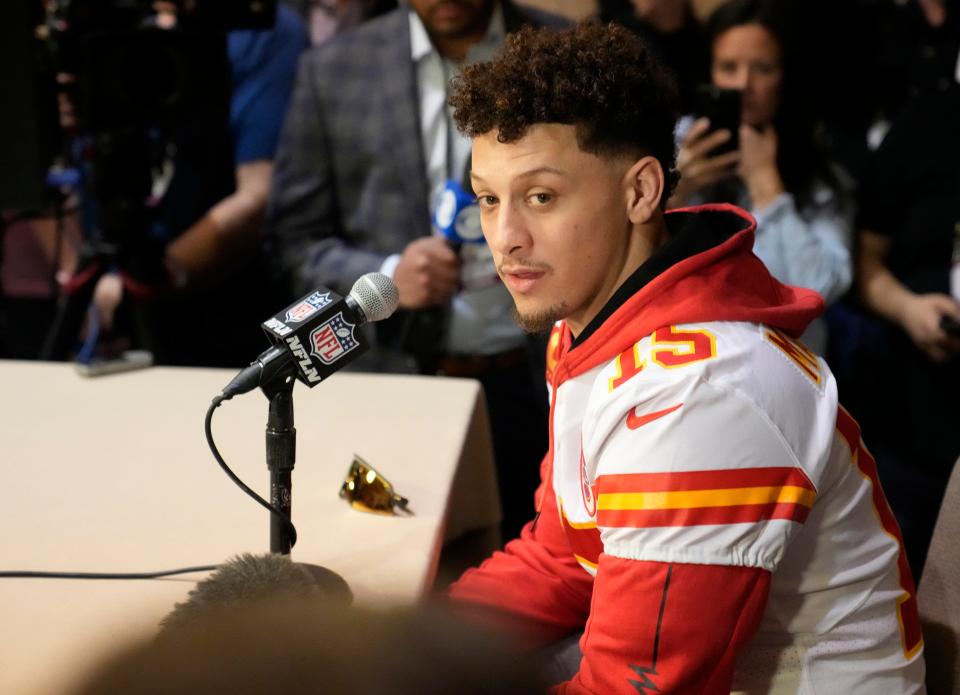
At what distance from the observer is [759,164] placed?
7.73 feet

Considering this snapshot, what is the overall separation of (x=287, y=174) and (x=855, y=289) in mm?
1396

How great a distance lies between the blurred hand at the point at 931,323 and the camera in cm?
231

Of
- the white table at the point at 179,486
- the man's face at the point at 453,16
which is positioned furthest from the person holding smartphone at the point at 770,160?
the white table at the point at 179,486

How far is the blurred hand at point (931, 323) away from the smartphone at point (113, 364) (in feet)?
5.47

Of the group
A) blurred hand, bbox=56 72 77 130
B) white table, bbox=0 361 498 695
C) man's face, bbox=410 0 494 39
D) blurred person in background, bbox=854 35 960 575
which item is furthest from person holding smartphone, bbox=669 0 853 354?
blurred hand, bbox=56 72 77 130

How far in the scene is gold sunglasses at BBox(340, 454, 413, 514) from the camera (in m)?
1.28

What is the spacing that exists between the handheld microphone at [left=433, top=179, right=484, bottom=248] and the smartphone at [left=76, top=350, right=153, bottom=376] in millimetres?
611

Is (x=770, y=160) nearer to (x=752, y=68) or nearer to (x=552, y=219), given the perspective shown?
(x=752, y=68)

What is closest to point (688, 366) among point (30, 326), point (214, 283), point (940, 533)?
point (940, 533)

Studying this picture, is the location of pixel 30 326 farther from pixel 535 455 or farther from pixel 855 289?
pixel 855 289

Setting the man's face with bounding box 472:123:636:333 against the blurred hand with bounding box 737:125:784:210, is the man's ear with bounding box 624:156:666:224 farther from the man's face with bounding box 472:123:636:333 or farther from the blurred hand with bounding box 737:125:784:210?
the blurred hand with bounding box 737:125:784:210

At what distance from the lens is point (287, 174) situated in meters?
2.44

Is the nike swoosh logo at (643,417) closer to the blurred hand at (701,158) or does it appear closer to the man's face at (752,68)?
the blurred hand at (701,158)

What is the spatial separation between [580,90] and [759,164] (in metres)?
1.44
